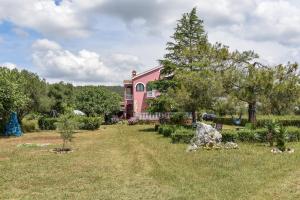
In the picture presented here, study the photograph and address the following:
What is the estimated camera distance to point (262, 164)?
19828 mm

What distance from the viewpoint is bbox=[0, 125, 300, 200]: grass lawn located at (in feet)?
49.4

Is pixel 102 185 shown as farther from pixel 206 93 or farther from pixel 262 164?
pixel 206 93

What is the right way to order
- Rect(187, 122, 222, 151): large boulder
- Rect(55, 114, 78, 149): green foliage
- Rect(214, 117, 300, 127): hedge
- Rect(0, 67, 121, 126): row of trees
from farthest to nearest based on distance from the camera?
Rect(214, 117, 300, 127): hedge < Rect(0, 67, 121, 126): row of trees < Rect(55, 114, 78, 149): green foliage < Rect(187, 122, 222, 151): large boulder

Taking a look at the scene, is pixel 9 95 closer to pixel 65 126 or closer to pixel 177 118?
pixel 65 126

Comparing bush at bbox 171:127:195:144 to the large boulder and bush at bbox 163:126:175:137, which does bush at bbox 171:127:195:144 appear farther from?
bush at bbox 163:126:175:137

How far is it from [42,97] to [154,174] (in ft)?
111

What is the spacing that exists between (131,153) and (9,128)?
71.9 feet

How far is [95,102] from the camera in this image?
5994 cm

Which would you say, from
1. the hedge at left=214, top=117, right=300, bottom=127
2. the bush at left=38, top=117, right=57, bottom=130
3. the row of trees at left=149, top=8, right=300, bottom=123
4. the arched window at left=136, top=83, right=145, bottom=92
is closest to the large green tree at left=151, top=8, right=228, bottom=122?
the row of trees at left=149, top=8, right=300, bottom=123

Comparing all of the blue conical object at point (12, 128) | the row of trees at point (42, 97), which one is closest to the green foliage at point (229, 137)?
the row of trees at point (42, 97)

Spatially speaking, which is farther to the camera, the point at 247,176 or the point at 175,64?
the point at 175,64

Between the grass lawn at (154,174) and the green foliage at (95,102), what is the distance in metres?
32.7

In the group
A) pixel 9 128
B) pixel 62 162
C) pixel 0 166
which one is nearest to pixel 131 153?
pixel 62 162

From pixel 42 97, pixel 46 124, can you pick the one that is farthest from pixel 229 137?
pixel 46 124
